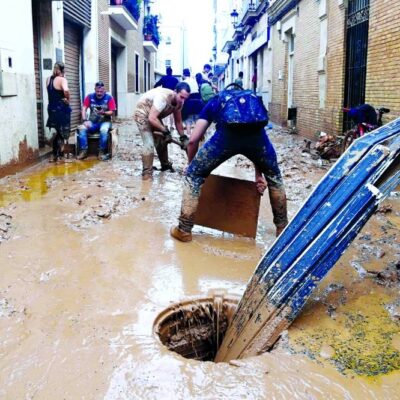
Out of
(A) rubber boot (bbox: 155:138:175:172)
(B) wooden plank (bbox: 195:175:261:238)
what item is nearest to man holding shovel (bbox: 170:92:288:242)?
(B) wooden plank (bbox: 195:175:261:238)

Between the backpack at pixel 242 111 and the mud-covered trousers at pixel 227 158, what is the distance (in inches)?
5.7

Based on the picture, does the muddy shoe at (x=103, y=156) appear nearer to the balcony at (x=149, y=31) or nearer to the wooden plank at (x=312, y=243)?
the wooden plank at (x=312, y=243)

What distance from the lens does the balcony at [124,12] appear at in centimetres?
1822

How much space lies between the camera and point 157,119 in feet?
23.8

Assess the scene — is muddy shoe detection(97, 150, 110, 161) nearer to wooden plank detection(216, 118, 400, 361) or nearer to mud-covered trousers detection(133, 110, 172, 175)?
mud-covered trousers detection(133, 110, 172, 175)

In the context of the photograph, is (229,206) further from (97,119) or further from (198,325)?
(97,119)

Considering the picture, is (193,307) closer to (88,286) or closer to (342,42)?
(88,286)

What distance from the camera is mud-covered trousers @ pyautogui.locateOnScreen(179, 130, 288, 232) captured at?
440 cm

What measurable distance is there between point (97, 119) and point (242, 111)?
20.0ft

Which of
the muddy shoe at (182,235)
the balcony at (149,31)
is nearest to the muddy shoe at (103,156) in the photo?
the muddy shoe at (182,235)

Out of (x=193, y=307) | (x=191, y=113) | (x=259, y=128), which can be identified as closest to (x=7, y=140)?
(x=191, y=113)

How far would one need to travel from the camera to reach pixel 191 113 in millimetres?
11469

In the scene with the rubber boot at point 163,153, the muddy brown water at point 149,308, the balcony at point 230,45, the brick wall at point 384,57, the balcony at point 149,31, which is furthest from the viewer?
the balcony at point 230,45

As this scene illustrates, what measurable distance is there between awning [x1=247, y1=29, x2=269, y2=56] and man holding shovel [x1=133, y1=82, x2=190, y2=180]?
15.3 metres
